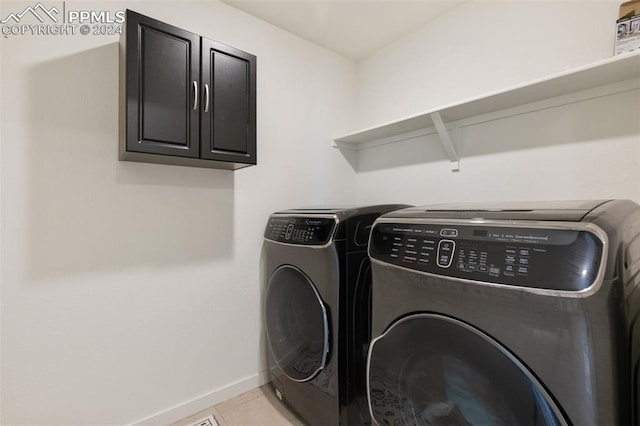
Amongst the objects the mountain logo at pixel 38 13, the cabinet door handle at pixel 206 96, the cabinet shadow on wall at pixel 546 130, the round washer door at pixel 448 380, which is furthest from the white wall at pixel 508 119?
the mountain logo at pixel 38 13

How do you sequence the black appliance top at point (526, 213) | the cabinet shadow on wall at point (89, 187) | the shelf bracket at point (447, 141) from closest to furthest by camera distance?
the black appliance top at point (526, 213) → the cabinet shadow on wall at point (89, 187) → the shelf bracket at point (447, 141)

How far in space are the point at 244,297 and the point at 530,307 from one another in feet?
5.05

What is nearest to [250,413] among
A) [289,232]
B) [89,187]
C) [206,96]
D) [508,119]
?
[289,232]

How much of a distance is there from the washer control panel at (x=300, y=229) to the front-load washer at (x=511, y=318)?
0.39 m

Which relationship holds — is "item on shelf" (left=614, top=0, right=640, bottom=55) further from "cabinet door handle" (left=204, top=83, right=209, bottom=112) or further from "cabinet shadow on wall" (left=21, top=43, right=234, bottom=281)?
"cabinet shadow on wall" (left=21, top=43, right=234, bottom=281)

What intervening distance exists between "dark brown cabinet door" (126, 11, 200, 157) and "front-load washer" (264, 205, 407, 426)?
0.69 meters

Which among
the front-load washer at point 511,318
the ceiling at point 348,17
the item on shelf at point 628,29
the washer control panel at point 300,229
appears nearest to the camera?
the front-load washer at point 511,318

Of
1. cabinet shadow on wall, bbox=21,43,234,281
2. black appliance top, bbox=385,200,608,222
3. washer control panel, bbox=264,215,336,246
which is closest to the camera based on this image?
black appliance top, bbox=385,200,608,222

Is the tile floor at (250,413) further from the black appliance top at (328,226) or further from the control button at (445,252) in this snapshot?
the control button at (445,252)

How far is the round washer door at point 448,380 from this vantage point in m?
0.69

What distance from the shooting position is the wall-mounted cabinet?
1.23 meters

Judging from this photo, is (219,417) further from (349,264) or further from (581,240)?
(581,240)

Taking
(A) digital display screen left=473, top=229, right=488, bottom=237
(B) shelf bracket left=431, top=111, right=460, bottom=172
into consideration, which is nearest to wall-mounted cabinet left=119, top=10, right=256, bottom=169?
(B) shelf bracket left=431, top=111, right=460, bottom=172

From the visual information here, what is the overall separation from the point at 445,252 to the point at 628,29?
1252 mm
